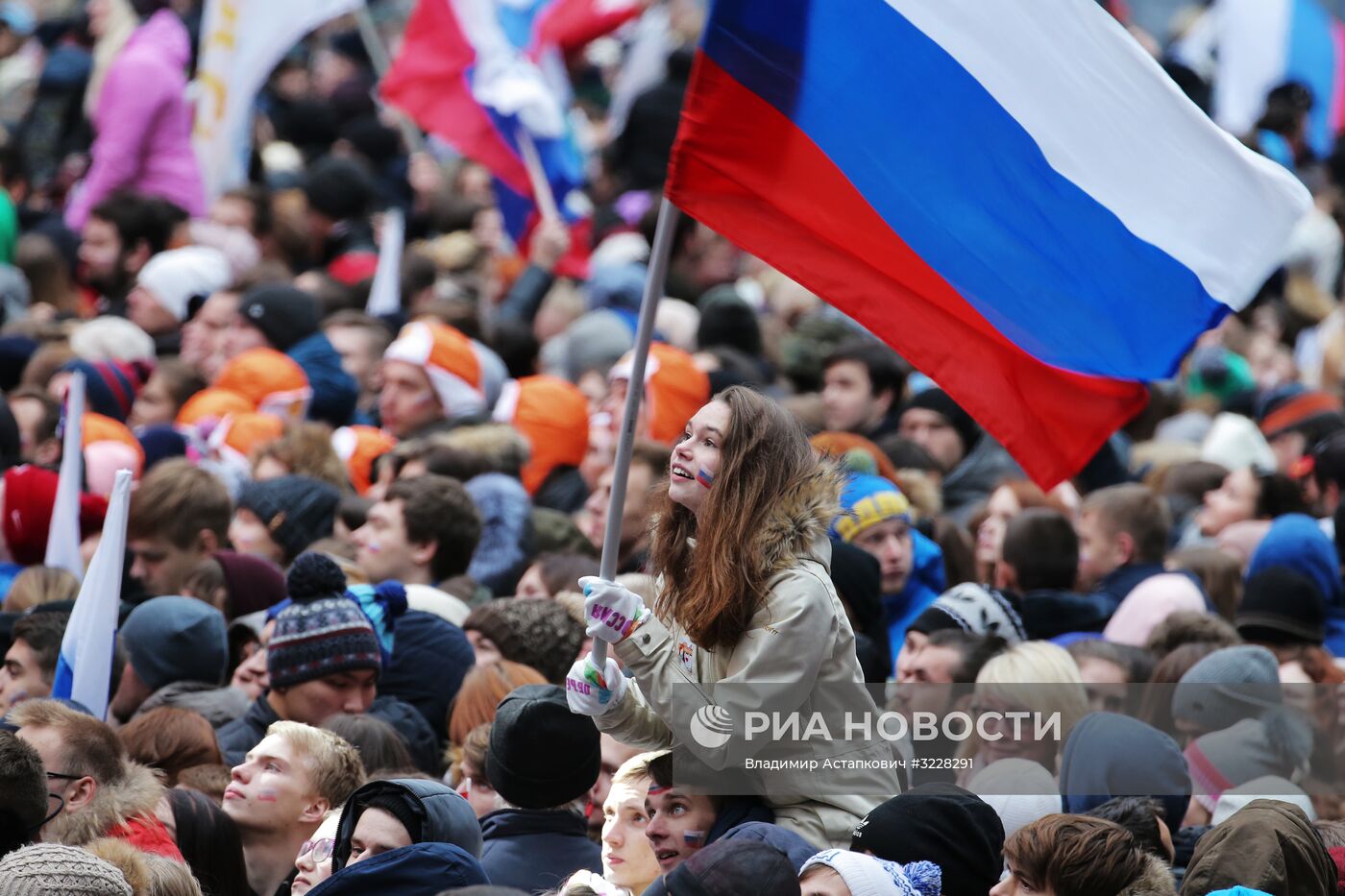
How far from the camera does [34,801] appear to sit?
17.0 feet

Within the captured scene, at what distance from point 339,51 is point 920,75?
15.5 metres

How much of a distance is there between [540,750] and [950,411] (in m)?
5.42

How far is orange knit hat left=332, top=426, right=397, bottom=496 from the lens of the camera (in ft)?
34.2

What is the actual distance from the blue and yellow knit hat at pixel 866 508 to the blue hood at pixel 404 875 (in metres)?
3.44

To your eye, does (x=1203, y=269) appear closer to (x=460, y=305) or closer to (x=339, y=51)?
(x=460, y=305)

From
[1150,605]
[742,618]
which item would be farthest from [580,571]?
[742,618]

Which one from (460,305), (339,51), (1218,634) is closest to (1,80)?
(339,51)

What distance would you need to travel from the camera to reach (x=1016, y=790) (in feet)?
20.0

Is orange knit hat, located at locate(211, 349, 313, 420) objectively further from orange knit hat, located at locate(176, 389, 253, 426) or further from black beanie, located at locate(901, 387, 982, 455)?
black beanie, located at locate(901, 387, 982, 455)

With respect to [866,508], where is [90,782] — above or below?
below

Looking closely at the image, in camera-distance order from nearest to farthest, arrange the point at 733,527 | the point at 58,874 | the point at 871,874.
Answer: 1. the point at 58,874
2. the point at 871,874
3. the point at 733,527

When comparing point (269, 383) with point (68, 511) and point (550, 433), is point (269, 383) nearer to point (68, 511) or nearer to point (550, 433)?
point (550, 433)

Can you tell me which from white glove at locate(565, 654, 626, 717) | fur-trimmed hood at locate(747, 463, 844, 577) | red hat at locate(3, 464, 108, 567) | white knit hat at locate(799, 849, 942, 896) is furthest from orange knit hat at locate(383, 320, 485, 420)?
white knit hat at locate(799, 849, 942, 896)

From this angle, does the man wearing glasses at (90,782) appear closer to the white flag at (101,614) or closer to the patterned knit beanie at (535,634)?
the white flag at (101,614)
